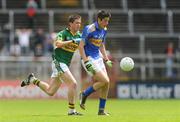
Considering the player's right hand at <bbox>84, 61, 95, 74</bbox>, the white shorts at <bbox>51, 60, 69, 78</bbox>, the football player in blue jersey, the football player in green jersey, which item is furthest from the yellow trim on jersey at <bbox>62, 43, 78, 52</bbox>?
the player's right hand at <bbox>84, 61, 95, 74</bbox>

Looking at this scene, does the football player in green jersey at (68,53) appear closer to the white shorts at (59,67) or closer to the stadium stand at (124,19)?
the white shorts at (59,67)

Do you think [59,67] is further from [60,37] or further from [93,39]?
[93,39]

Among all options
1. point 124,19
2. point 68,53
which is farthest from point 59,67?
point 124,19

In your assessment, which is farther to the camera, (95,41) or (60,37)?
(95,41)

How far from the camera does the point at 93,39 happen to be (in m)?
18.2

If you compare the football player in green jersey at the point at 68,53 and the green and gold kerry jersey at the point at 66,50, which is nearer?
the football player in green jersey at the point at 68,53

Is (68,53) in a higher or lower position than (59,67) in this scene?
higher

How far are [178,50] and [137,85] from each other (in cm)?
527

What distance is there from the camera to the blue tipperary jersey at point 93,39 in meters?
18.0

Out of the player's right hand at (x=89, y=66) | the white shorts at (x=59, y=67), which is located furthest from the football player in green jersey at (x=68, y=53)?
the player's right hand at (x=89, y=66)

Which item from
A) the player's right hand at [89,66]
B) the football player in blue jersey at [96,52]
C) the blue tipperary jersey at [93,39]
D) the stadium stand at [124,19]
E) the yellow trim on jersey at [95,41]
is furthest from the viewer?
the stadium stand at [124,19]

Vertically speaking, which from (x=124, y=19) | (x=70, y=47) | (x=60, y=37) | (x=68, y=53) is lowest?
(x=68, y=53)

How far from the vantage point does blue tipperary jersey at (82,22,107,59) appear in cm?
1803

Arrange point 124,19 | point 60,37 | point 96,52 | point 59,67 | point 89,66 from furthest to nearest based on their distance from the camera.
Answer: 1. point 124,19
2. point 96,52
3. point 59,67
4. point 60,37
5. point 89,66
